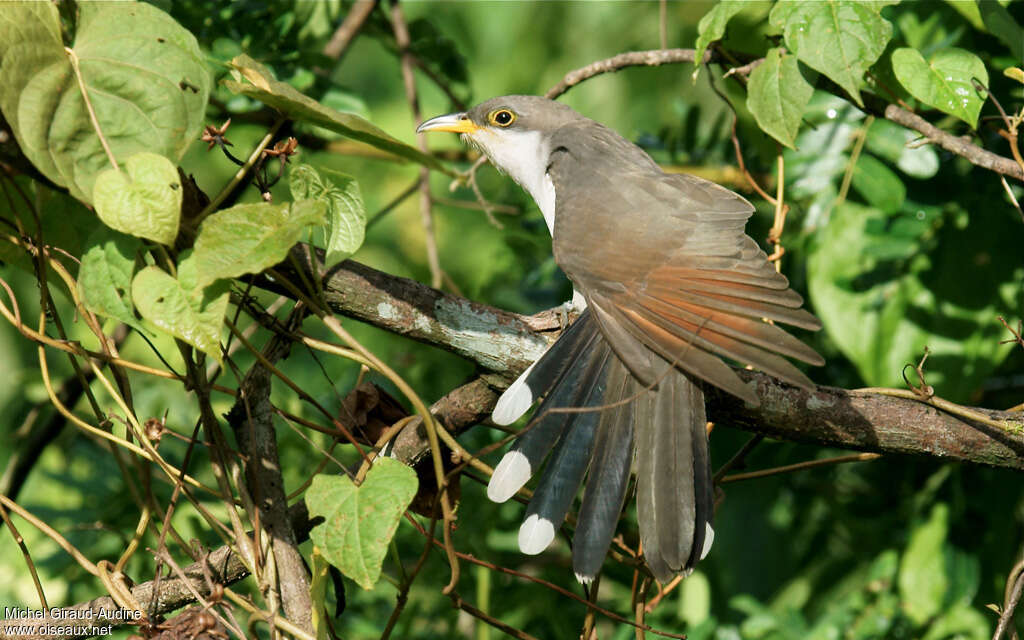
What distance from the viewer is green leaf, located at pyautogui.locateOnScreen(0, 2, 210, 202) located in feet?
5.53

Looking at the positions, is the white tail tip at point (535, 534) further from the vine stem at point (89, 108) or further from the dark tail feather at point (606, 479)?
the vine stem at point (89, 108)

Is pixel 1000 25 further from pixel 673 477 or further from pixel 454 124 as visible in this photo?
pixel 454 124

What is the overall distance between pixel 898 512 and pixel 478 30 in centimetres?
484

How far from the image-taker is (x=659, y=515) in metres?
2.22

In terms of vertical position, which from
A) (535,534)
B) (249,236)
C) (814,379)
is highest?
(249,236)

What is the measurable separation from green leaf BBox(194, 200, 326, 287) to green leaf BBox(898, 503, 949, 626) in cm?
285

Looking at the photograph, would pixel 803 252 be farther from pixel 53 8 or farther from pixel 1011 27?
pixel 53 8

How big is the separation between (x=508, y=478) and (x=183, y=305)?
851mm

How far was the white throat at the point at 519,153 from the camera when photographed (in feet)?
11.2

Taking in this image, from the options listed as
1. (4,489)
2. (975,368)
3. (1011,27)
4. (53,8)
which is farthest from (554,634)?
(53,8)

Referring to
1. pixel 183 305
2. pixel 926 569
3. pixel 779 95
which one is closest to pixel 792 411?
pixel 779 95

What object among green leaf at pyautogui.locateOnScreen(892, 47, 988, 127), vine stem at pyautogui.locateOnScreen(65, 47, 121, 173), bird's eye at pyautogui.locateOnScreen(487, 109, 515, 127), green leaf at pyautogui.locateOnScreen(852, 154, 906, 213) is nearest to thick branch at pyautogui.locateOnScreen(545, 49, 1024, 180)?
green leaf at pyautogui.locateOnScreen(892, 47, 988, 127)

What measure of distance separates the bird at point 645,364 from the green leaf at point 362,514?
1.19ft

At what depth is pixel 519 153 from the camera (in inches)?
138
